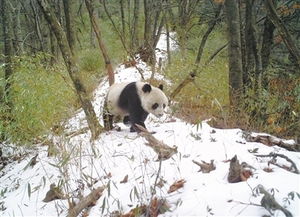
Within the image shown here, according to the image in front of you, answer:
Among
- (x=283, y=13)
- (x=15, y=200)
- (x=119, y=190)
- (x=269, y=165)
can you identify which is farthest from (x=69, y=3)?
(x=269, y=165)

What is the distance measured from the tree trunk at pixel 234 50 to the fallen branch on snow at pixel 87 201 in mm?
2835

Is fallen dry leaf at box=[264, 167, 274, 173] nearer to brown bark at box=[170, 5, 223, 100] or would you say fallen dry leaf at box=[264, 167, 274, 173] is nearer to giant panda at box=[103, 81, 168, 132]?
giant panda at box=[103, 81, 168, 132]

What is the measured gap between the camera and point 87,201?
3.28 m

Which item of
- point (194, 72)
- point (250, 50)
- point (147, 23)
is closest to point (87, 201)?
point (194, 72)

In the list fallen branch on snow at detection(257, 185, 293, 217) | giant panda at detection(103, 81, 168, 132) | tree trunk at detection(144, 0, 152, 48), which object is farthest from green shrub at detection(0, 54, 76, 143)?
tree trunk at detection(144, 0, 152, 48)

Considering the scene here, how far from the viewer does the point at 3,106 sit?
5145mm

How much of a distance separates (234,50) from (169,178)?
2955 millimetres

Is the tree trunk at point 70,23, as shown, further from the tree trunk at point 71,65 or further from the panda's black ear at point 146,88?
the panda's black ear at point 146,88

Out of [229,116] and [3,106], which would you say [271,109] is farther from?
[3,106]

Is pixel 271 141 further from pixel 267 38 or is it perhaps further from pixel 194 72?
pixel 267 38

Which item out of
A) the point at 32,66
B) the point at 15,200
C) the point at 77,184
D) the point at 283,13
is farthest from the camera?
the point at 283,13

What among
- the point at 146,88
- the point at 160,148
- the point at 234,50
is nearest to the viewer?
the point at 160,148

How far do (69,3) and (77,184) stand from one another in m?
5.26

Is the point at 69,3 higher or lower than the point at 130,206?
higher
